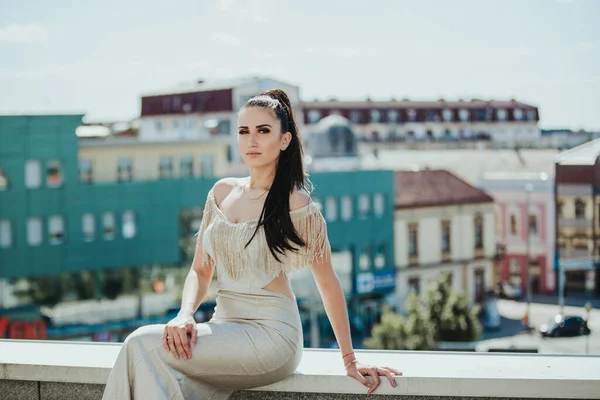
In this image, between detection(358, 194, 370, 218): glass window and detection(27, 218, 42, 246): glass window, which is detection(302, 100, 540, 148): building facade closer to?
detection(358, 194, 370, 218): glass window

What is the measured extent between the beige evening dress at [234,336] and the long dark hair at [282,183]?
0.04 meters

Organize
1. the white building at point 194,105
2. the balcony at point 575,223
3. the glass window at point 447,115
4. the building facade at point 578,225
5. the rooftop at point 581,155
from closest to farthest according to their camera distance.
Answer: the building facade at point 578,225
the balcony at point 575,223
the rooftop at point 581,155
the white building at point 194,105
the glass window at point 447,115

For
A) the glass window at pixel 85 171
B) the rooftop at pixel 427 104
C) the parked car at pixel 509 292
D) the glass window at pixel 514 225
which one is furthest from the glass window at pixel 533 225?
the rooftop at pixel 427 104

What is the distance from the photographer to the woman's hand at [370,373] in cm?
347

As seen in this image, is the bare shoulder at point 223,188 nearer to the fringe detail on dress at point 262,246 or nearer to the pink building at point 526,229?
the fringe detail on dress at point 262,246

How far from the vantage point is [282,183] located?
362cm

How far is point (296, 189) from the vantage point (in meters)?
3.63

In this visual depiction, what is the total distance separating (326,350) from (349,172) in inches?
1404

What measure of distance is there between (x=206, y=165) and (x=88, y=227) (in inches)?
249

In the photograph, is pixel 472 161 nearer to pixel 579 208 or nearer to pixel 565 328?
pixel 579 208

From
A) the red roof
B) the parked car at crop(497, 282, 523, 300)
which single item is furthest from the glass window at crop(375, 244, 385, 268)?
the parked car at crop(497, 282, 523, 300)

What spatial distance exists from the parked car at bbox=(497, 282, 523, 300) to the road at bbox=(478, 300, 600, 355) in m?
0.58

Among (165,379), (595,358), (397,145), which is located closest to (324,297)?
(165,379)

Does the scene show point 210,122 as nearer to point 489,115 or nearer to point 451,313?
point 451,313
